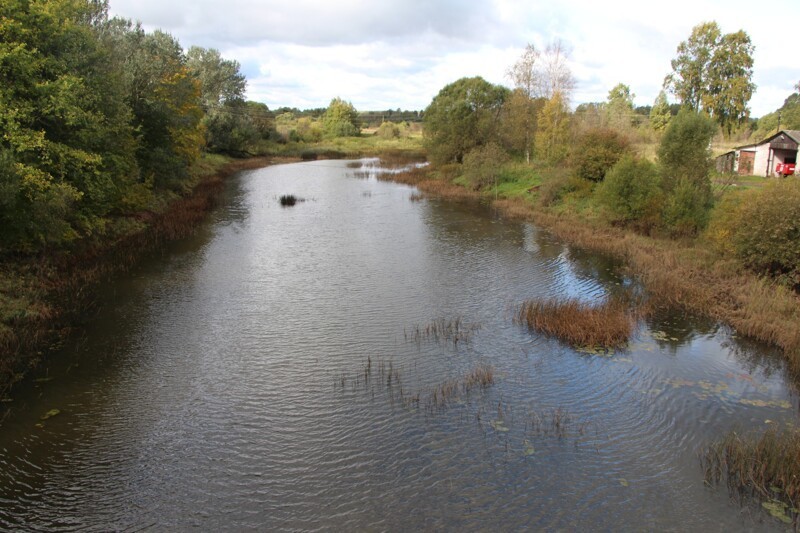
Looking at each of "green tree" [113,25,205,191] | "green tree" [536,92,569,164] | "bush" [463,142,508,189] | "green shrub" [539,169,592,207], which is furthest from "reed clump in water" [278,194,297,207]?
"green tree" [536,92,569,164]

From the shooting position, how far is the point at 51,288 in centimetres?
1712

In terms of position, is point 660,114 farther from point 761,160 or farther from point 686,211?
point 686,211

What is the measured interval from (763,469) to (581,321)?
6995 millimetres

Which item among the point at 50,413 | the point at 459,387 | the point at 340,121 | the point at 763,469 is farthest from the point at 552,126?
the point at 340,121

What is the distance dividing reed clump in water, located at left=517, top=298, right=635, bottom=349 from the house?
79.6ft

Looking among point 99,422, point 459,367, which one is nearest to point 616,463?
point 459,367

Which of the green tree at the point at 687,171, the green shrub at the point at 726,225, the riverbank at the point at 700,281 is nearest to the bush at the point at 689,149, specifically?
the green tree at the point at 687,171

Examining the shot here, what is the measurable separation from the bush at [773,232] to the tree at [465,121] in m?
34.2

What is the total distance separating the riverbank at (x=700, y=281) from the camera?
50.3 ft

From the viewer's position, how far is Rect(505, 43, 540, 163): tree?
47688 millimetres

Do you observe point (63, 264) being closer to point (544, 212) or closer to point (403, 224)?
point (403, 224)

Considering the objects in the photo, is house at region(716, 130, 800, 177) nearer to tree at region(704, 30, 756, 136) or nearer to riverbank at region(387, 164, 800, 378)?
tree at region(704, 30, 756, 136)

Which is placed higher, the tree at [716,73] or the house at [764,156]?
the tree at [716,73]

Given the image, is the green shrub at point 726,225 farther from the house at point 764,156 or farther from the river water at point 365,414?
the house at point 764,156
